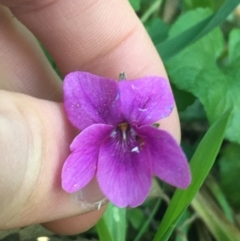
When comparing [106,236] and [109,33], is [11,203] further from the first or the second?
[109,33]

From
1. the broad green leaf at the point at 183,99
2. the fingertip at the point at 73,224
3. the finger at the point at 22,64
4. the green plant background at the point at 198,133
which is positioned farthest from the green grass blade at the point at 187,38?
the fingertip at the point at 73,224

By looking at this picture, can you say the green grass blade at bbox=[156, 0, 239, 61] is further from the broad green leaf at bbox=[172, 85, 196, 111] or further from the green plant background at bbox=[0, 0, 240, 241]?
the broad green leaf at bbox=[172, 85, 196, 111]

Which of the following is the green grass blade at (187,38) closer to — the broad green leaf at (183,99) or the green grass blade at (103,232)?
the broad green leaf at (183,99)

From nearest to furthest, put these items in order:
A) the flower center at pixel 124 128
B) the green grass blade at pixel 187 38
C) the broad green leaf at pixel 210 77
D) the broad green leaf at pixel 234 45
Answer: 1. the flower center at pixel 124 128
2. the green grass blade at pixel 187 38
3. the broad green leaf at pixel 210 77
4. the broad green leaf at pixel 234 45

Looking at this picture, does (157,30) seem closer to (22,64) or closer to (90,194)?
(22,64)

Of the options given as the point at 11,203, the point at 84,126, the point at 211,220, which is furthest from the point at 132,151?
the point at 211,220

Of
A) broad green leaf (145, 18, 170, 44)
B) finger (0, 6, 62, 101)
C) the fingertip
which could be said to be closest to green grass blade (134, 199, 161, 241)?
the fingertip
